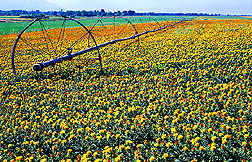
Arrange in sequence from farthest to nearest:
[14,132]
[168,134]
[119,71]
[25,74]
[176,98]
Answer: [25,74] < [119,71] < [176,98] < [14,132] < [168,134]

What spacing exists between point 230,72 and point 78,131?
217 inches

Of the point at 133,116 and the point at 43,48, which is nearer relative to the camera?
the point at 133,116

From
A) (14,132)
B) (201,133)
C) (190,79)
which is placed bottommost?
(14,132)

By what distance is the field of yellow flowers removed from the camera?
370 centimetres

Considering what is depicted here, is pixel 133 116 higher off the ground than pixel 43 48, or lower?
lower

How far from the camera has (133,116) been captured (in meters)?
5.04

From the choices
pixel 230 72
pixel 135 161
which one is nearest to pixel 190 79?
pixel 230 72

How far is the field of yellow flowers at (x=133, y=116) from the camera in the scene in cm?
370

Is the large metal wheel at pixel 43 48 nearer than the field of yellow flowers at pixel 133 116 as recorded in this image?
No

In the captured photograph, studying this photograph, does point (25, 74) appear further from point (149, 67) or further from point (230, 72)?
point (230, 72)

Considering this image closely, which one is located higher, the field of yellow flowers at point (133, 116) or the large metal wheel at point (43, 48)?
the large metal wheel at point (43, 48)

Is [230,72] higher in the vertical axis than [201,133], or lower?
higher

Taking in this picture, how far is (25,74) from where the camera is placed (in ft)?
29.9

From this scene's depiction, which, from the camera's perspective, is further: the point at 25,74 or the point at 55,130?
the point at 25,74
